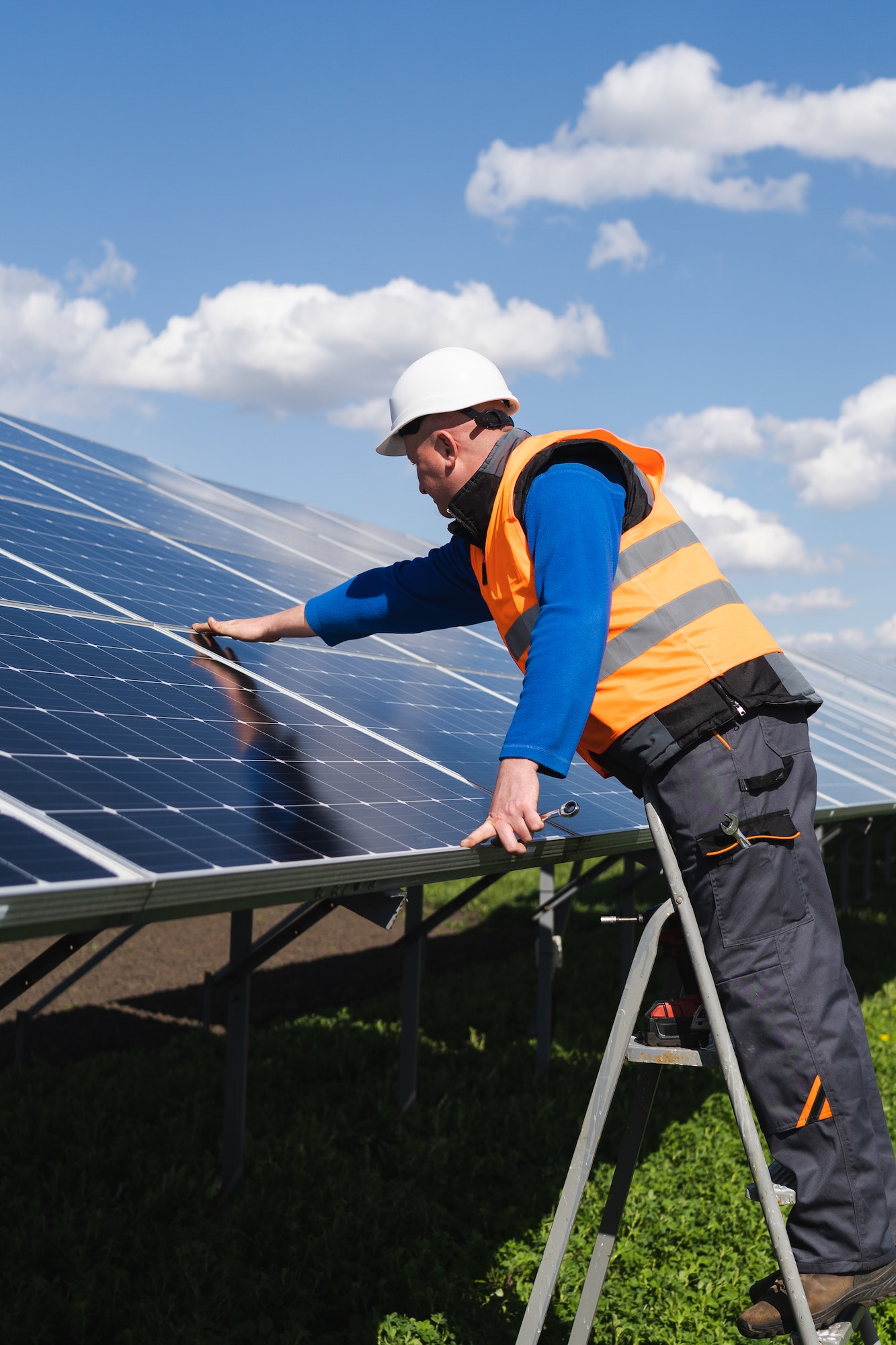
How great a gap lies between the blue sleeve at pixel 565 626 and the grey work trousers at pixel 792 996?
1.29ft

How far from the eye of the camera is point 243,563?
7523 mm

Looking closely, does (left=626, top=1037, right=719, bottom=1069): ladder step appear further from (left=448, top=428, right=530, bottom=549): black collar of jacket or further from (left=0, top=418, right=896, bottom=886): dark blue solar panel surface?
(left=448, top=428, right=530, bottom=549): black collar of jacket

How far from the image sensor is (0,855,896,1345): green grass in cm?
464

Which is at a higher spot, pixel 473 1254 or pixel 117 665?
pixel 117 665

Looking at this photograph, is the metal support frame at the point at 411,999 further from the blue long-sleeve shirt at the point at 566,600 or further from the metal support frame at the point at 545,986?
the blue long-sleeve shirt at the point at 566,600

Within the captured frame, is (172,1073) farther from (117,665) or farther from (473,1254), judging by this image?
(117,665)

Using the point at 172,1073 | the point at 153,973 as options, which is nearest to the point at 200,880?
the point at 172,1073

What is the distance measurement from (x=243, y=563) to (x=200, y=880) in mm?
5365

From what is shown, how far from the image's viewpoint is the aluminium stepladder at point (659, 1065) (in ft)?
8.59

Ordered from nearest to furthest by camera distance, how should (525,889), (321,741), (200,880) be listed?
(200,880) → (321,741) → (525,889)

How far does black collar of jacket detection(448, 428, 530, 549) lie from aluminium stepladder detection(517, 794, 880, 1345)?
0.92m

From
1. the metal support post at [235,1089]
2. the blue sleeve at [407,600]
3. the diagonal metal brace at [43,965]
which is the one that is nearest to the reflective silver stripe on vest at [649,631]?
the blue sleeve at [407,600]

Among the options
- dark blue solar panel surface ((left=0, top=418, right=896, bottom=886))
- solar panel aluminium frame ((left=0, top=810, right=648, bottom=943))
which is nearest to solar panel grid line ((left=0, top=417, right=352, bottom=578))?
dark blue solar panel surface ((left=0, top=418, right=896, bottom=886))

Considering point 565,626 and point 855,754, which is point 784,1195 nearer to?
point 565,626
